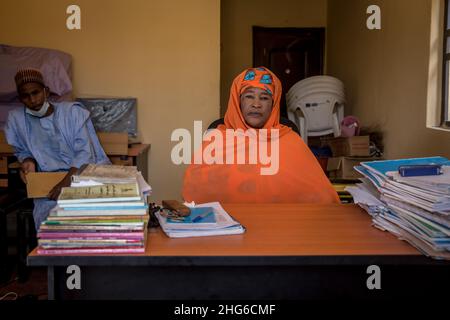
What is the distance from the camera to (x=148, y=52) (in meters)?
4.76

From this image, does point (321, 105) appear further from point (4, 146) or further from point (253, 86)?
point (4, 146)

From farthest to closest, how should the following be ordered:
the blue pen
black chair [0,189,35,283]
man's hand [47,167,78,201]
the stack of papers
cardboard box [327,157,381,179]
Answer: cardboard box [327,157,381,179]
black chair [0,189,35,283]
man's hand [47,167,78,201]
the blue pen
the stack of papers

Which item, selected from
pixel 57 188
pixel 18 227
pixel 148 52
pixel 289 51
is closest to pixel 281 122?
pixel 57 188

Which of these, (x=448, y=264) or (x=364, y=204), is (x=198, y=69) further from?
(x=448, y=264)

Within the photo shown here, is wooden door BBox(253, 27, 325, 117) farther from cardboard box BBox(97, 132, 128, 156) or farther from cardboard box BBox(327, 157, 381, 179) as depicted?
cardboard box BBox(97, 132, 128, 156)

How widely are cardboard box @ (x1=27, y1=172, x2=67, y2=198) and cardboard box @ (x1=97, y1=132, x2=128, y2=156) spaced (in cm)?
64

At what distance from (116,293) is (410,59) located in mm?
3026

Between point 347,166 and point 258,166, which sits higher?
point 258,166

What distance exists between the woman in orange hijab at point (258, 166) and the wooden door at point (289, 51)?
3.97 meters

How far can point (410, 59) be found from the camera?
3.86 meters

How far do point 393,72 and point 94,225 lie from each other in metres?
3.36

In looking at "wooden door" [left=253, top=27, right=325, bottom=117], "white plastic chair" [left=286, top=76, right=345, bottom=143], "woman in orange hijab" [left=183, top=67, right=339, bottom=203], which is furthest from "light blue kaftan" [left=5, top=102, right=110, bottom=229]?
"wooden door" [left=253, top=27, right=325, bottom=117]

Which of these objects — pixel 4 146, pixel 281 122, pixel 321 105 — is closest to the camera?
pixel 281 122

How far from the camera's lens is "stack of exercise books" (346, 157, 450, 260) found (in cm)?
148
